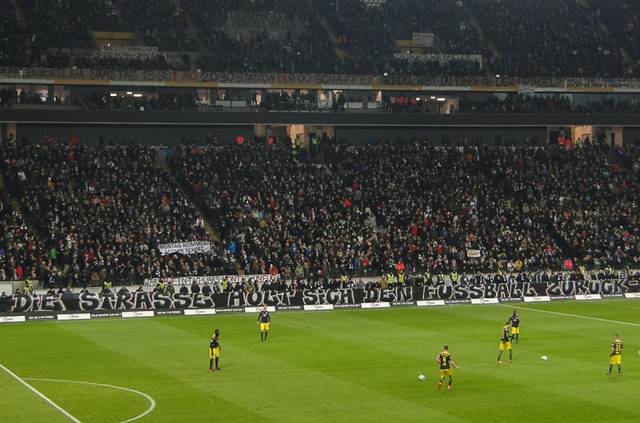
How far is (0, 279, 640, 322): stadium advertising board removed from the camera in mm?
55344

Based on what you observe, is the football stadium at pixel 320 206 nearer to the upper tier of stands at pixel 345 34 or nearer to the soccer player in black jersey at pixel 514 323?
the upper tier of stands at pixel 345 34

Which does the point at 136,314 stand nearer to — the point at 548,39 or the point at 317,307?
the point at 317,307

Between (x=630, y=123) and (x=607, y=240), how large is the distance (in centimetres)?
1775

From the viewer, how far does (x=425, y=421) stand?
98.1 feet

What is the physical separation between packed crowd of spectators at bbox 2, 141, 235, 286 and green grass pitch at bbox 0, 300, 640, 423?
6.74 metres

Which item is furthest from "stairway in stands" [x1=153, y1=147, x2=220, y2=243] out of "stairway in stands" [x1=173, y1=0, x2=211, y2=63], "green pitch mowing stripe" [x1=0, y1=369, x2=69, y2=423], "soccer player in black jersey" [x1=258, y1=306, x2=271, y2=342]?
"green pitch mowing stripe" [x1=0, y1=369, x2=69, y2=423]

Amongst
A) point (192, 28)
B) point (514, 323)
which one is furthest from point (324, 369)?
point (192, 28)

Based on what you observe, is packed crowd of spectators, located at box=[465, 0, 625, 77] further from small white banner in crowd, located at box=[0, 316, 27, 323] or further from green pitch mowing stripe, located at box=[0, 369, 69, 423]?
green pitch mowing stripe, located at box=[0, 369, 69, 423]

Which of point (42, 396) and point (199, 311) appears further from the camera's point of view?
point (199, 311)

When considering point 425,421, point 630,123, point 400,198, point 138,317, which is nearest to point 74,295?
point 138,317

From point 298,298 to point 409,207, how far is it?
15.3m

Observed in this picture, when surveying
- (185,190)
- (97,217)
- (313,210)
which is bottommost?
(97,217)

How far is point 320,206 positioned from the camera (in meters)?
71.0

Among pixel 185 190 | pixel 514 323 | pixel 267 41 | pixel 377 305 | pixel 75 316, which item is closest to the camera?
pixel 514 323
